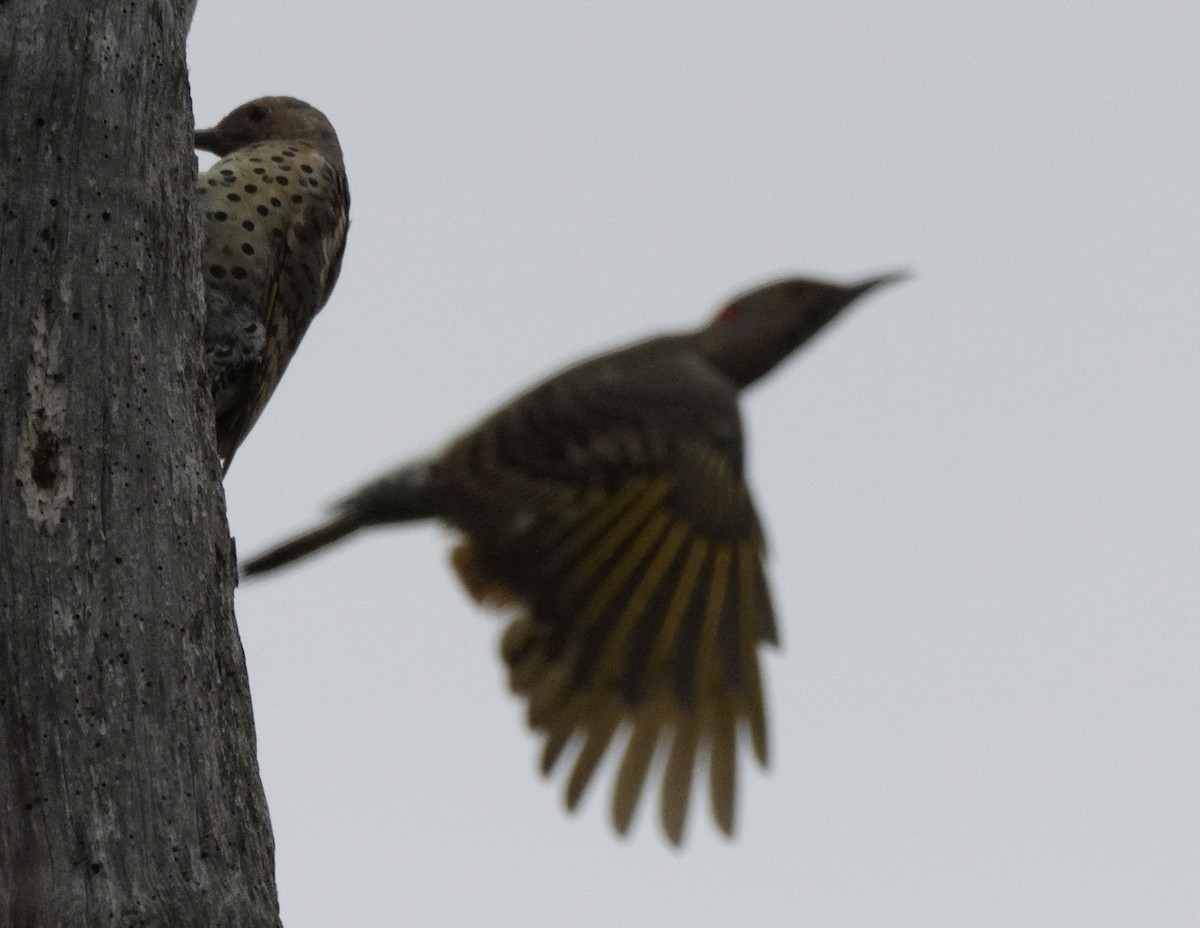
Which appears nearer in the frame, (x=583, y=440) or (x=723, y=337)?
(x=583, y=440)

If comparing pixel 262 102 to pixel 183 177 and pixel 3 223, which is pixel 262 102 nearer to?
pixel 183 177

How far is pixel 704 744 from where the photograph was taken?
4402 mm

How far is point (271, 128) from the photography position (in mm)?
4621

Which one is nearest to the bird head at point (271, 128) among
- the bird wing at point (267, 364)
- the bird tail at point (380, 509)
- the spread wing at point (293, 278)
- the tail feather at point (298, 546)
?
the spread wing at point (293, 278)

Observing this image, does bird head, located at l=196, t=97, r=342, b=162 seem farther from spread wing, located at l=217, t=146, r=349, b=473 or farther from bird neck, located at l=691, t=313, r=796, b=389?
bird neck, located at l=691, t=313, r=796, b=389

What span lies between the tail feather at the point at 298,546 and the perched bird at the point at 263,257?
0.54m

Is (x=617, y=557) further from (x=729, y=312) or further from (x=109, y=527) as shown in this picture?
(x=109, y=527)

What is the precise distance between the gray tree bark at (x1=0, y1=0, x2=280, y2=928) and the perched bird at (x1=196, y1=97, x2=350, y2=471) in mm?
726

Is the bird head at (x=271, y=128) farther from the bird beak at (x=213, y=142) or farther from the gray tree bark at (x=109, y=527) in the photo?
the gray tree bark at (x=109, y=527)

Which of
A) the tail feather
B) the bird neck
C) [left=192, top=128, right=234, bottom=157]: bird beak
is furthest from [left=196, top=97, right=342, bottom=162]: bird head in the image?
the bird neck

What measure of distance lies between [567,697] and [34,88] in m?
1.98

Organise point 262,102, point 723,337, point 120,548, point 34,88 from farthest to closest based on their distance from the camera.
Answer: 1. point 723,337
2. point 262,102
3. point 34,88
4. point 120,548

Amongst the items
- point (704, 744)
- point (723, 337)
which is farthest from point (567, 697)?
point (723, 337)

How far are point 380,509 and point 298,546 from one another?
213mm
